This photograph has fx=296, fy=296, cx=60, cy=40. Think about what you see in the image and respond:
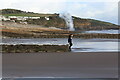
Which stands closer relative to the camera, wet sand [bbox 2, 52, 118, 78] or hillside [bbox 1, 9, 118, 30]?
wet sand [bbox 2, 52, 118, 78]

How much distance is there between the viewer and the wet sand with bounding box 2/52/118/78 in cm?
834

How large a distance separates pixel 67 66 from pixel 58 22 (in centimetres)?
642

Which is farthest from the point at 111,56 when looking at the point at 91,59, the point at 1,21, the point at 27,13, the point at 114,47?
the point at 1,21

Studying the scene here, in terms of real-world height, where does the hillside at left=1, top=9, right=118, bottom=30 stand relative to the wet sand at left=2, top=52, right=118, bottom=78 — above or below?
above

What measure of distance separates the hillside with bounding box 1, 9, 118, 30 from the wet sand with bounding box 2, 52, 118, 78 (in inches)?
127

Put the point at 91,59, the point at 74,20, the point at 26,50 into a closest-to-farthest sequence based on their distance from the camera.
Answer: the point at 91,59, the point at 26,50, the point at 74,20

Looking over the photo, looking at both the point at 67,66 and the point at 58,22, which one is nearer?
the point at 67,66

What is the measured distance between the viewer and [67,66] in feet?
32.9

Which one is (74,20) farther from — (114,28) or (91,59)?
(91,59)

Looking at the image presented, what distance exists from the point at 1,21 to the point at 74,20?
3.97 metres

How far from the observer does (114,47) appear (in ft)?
53.2

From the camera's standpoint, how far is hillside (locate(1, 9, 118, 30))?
15703 millimetres

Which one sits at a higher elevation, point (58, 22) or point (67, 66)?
point (58, 22)

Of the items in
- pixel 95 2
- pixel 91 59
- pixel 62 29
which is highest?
pixel 95 2
